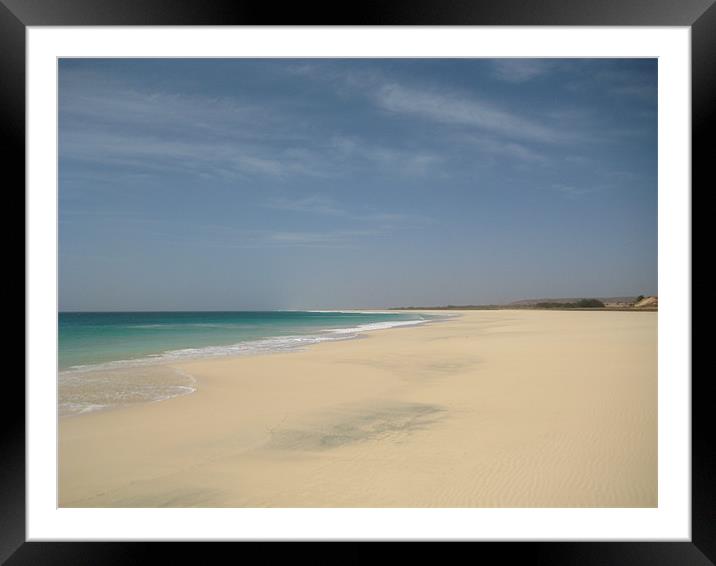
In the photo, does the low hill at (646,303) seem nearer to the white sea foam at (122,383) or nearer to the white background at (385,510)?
the white sea foam at (122,383)

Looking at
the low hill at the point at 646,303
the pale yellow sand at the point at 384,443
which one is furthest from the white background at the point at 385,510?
the low hill at the point at 646,303

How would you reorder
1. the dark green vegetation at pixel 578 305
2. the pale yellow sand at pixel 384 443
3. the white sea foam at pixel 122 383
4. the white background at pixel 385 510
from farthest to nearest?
1. the dark green vegetation at pixel 578 305
2. the white sea foam at pixel 122 383
3. the pale yellow sand at pixel 384 443
4. the white background at pixel 385 510

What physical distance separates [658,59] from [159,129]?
31.3 meters

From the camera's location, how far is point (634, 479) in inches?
83.5

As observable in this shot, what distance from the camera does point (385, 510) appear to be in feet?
5.62

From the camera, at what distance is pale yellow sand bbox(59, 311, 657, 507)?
81.9 inches

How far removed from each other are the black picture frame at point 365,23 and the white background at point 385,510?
4 centimetres

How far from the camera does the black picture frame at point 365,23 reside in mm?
1522

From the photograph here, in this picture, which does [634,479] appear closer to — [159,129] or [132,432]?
[132,432]

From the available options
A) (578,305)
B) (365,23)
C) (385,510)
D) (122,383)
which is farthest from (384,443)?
(578,305)

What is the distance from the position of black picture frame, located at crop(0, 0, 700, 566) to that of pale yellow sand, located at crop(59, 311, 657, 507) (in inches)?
14.9

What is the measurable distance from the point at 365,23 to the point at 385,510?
1803 mm

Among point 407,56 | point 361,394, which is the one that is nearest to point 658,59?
point 407,56

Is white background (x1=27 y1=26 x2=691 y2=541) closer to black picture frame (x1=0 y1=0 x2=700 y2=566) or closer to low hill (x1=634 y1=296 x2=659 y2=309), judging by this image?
black picture frame (x1=0 y1=0 x2=700 y2=566)
